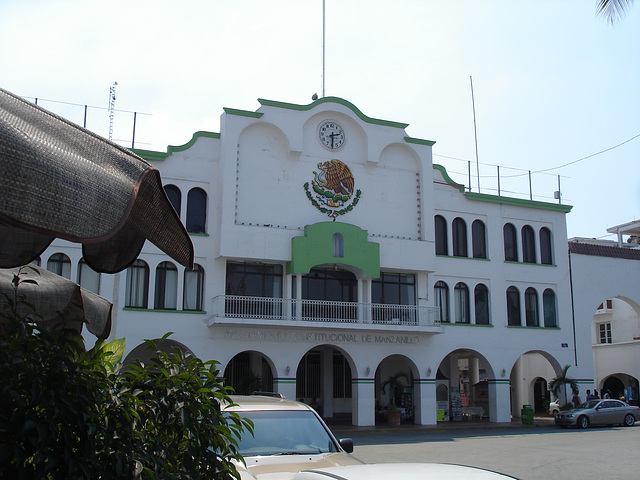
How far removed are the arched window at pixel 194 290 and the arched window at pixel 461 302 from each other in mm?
11460

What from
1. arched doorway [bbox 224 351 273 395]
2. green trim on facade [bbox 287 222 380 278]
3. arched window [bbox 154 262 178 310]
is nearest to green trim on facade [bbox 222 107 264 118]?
green trim on facade [bbox 287 222 380 278]

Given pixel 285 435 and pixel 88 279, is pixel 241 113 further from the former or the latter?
pixel 285 435

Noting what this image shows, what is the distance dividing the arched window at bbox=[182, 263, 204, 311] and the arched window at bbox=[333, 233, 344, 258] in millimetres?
5327

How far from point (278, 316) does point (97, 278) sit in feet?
22.5

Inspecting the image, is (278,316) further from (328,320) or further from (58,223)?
(58,223)

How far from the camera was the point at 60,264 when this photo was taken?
79.8 ft

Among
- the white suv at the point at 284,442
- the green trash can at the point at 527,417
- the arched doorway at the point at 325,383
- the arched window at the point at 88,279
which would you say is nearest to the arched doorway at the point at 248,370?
the arched doorway at the point at 325,383

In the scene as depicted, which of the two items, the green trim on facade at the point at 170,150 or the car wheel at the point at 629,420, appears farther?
the car wheel at the point at 629,420

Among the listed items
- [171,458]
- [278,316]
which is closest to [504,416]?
[278,316]

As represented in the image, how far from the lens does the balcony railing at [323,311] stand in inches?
1013

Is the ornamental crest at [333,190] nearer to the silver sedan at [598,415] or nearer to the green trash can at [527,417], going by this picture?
the green trash can at [527,417]

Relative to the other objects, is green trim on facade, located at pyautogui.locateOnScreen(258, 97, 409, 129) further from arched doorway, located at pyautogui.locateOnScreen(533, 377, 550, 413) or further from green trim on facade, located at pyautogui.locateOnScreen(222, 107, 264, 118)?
arched doorway, located at pyautogui.locateOnScreen(533, 377, 550, 413)

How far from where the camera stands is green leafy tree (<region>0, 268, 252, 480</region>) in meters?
3.30

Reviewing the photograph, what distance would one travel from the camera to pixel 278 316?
1025 inches
